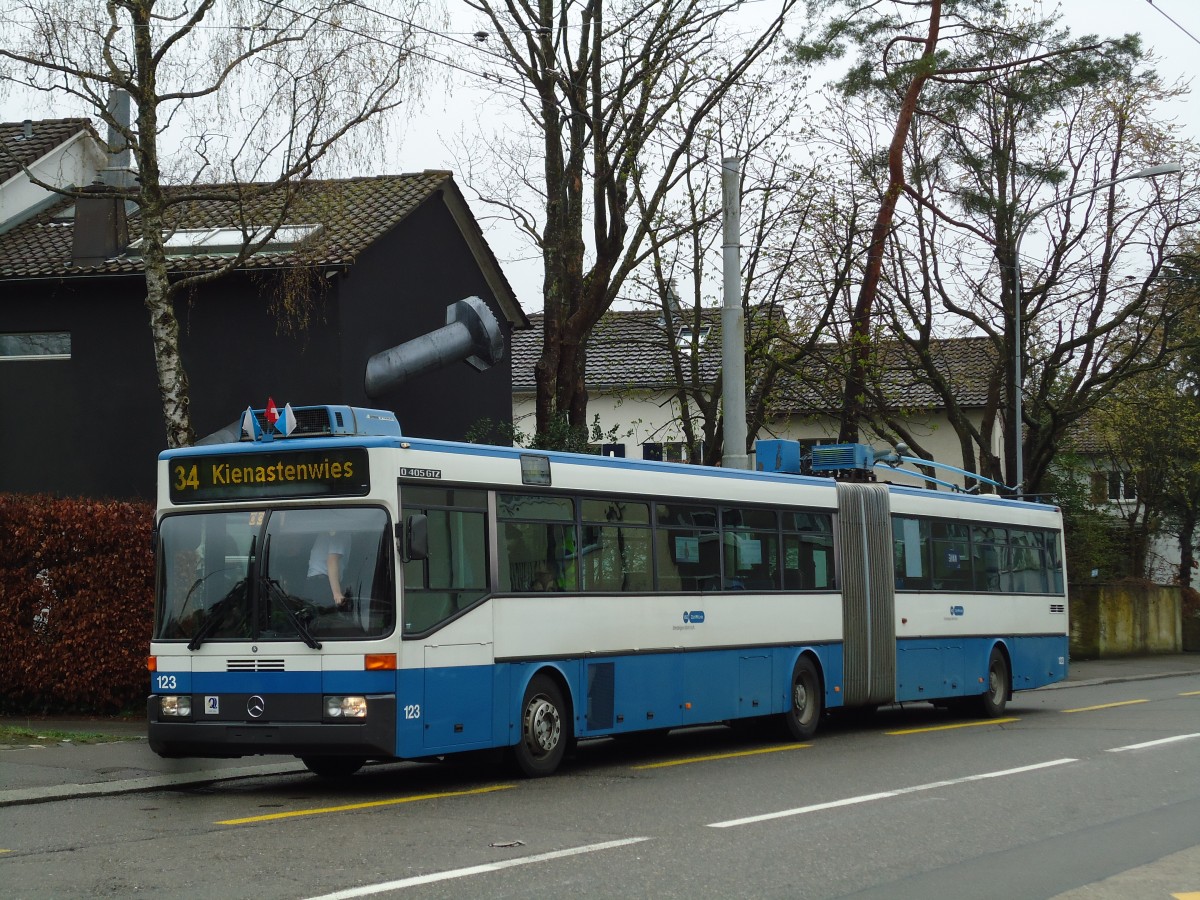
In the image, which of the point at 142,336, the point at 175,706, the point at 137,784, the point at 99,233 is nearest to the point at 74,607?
the point at 137,784

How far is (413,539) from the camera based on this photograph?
12.2m

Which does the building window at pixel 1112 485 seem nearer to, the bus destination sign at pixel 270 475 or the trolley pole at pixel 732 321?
the trolley pole at pixel 732 321

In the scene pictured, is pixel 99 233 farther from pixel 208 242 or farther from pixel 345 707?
pixel 345 707

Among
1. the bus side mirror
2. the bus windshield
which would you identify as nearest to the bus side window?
the bus side mirror

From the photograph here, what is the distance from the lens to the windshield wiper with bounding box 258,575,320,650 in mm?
12203

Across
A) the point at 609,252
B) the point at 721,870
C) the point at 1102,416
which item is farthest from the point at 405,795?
the point at 1102,416

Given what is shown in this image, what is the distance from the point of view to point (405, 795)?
1254 cm

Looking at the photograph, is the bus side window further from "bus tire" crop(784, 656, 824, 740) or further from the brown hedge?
the brown hedge

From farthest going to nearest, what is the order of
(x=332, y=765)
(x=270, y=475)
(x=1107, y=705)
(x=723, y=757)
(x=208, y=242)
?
(x=208, y=242) → (x=1107, y=705) → (x=723, y=757) → (x=332, y=765) → (x=270, y=475)

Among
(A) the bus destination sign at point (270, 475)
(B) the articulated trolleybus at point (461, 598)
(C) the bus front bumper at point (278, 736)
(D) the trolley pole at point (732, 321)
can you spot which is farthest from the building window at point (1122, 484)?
(C) the bus front bumper at point (278, 736)

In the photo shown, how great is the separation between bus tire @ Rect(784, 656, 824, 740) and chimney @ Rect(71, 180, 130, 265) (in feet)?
49.8

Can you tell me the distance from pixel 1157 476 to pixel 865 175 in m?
20.5

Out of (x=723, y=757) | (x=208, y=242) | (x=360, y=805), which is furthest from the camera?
(x=208, y=242)

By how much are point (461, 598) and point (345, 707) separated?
143 cm
